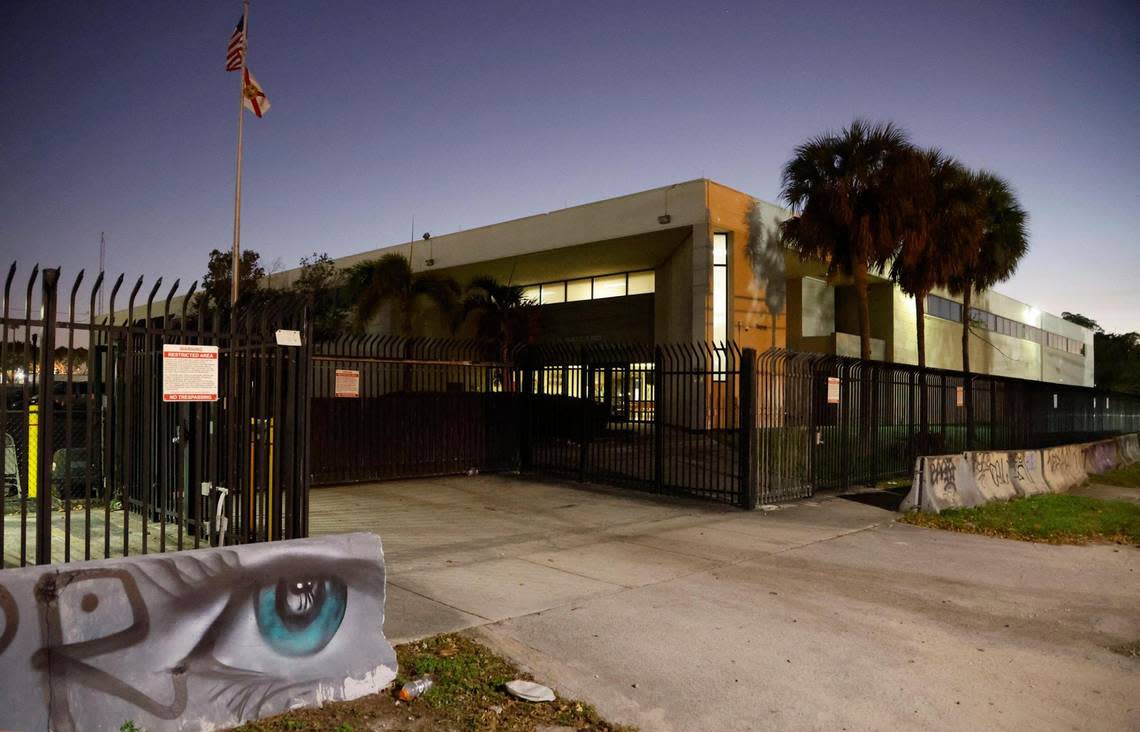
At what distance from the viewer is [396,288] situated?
28859 mm

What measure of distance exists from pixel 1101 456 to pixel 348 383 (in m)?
17.2

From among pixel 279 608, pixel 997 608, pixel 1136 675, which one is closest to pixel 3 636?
pixel 279 608

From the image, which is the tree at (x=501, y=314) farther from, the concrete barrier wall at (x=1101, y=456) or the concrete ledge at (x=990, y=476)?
the concrete ledge at (x=990, y=476)

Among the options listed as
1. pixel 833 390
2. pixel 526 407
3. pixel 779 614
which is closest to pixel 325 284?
pixel 526 407

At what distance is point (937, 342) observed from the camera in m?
40.3

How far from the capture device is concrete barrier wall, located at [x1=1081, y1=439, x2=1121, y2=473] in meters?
17.0

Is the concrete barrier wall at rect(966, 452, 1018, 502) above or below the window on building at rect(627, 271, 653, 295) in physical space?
below

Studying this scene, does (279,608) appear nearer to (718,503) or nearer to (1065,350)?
(718,503)

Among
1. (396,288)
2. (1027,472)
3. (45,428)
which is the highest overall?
(396,288)

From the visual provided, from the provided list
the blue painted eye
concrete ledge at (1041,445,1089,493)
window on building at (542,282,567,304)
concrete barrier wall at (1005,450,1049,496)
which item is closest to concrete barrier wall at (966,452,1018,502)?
concrete barrier wall at (1005,450,1049,496)

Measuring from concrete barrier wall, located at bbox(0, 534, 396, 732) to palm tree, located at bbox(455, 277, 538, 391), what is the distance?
24.0 m

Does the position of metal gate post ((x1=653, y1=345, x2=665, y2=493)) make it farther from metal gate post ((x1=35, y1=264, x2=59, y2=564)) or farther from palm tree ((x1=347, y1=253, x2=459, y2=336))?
palm tree ((x1=347, y1=253, x2=459, y2=336))

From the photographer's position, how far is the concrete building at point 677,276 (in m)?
25.7

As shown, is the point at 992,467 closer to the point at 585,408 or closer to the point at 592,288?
the point at 585,408
